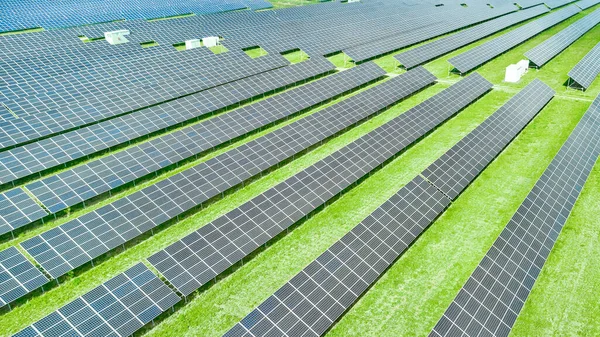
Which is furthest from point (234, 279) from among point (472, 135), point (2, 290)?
point (472, 135)

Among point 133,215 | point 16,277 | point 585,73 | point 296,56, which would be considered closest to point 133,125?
point 133,215

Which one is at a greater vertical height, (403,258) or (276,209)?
(276,209)

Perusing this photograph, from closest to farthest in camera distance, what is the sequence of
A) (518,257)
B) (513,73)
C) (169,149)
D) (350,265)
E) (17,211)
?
(350,265)
(518,257)
(17,211)
(169,149)
(513,73)

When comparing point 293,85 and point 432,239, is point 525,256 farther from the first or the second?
point 293,85

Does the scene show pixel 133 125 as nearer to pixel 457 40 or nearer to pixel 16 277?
pixel 16 277

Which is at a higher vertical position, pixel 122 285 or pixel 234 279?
pixel 122 285

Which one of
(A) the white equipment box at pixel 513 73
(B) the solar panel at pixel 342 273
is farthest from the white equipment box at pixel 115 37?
(B) the solar panel at pixel 342 273

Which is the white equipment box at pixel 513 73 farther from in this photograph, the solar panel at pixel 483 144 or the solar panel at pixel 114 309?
the solar panel at pixel 114 309
